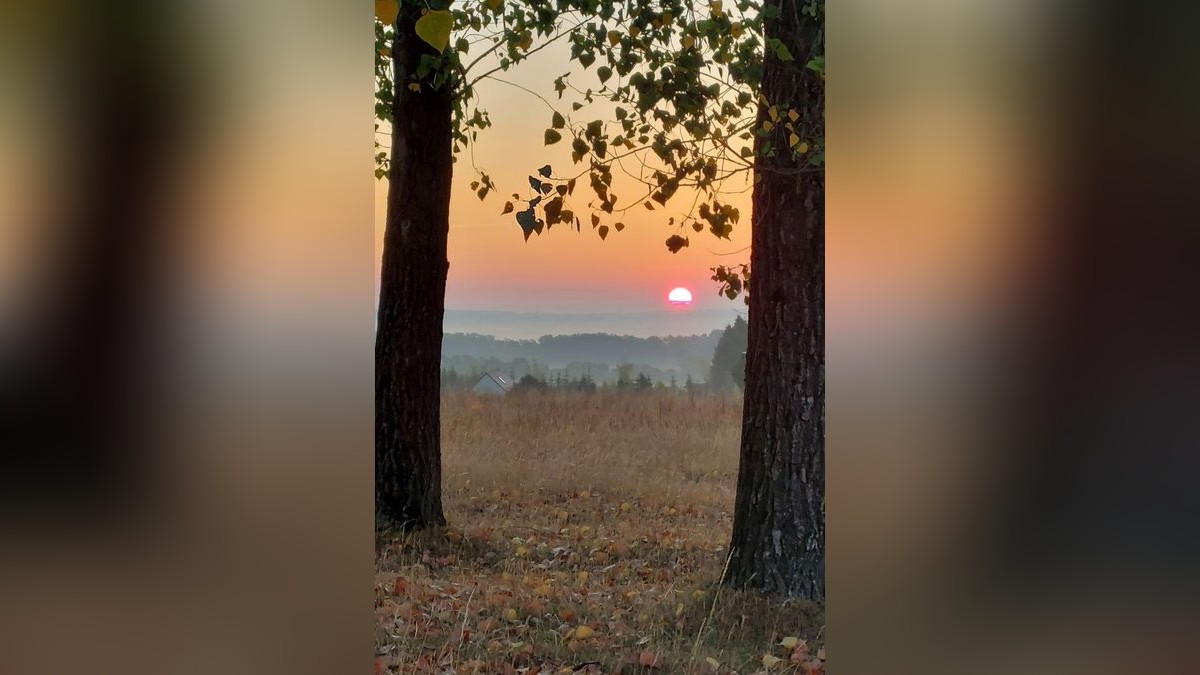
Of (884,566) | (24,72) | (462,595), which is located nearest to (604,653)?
(462,595)

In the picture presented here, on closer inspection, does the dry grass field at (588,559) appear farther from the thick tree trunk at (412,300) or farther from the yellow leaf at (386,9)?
the yellow leaf at (386,9)

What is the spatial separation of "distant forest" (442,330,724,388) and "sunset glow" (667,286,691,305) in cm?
9

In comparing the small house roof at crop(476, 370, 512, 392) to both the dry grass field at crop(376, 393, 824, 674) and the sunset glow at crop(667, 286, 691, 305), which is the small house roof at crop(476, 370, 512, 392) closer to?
the dry grass field at crop(376, 393, 824, 674)

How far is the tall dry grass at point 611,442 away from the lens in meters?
2.16

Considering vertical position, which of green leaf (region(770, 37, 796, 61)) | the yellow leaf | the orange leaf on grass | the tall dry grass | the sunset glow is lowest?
the orange leaf on grass

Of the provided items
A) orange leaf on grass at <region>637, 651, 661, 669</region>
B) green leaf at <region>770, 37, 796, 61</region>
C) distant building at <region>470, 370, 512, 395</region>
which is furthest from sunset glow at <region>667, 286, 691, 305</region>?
orange leaf on grass at <region>637, 651, 661, 669</region>

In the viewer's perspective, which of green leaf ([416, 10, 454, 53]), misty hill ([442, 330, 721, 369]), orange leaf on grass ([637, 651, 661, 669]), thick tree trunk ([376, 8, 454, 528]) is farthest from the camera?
thick tree trunk ([376, 8, 454, 528])

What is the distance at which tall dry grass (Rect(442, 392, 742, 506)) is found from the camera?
2.16 m

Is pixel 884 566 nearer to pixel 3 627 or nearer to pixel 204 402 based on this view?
pixel 204 402

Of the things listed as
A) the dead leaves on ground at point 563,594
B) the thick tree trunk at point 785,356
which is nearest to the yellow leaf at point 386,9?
the thick tree trunk at point 785,356

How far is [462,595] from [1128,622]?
1537mm

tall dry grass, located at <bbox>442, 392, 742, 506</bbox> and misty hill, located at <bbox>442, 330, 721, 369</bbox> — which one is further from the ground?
misty hill, located at <bbox>442, 330, 721, 369</bbox>

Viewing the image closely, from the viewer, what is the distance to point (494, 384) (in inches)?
87.2

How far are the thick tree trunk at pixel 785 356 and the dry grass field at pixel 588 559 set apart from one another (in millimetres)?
58
